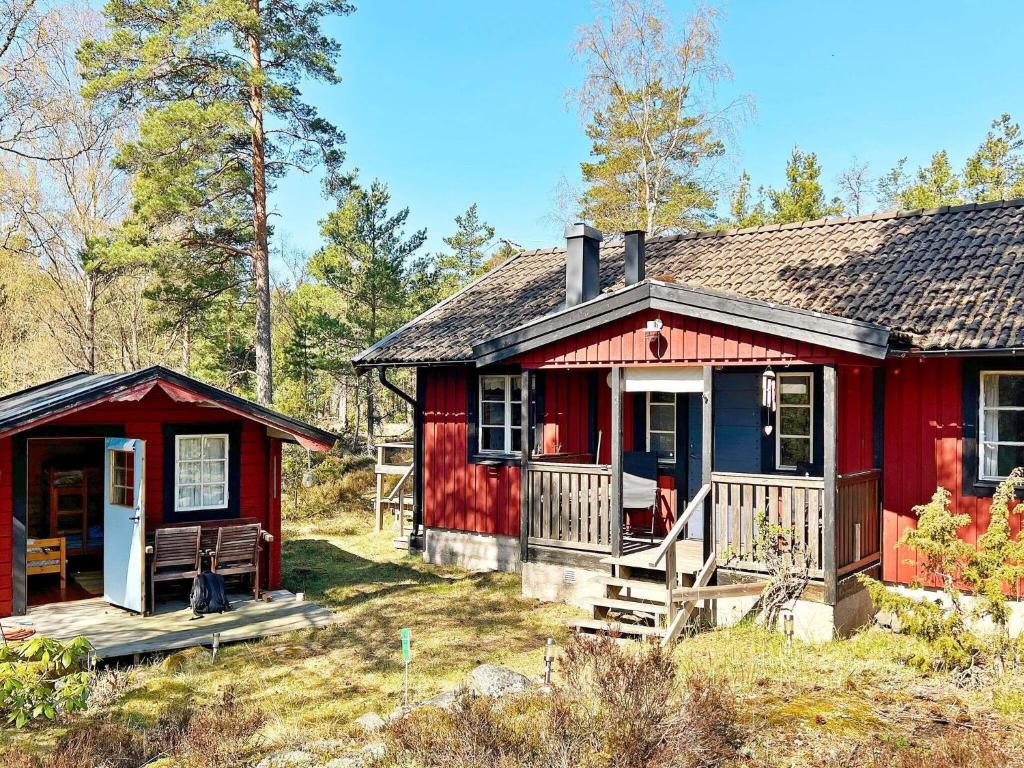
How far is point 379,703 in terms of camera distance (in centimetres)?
709

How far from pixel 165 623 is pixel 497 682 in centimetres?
463

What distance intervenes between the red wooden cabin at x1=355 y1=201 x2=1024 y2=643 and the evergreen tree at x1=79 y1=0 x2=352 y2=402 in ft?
25.9

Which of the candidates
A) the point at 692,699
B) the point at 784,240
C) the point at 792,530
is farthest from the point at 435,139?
the point at 692,699

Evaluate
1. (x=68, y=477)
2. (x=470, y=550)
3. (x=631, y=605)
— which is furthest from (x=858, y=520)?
(x=68, y=477)

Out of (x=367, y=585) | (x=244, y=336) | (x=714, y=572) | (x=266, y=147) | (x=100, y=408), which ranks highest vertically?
(x=266, y=147)

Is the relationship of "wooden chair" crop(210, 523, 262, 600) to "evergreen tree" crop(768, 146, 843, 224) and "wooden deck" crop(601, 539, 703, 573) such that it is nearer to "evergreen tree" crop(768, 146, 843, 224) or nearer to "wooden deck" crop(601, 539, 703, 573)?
"wooden deck" crop(601, 539, 703, 573)

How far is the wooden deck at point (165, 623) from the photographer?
8492 mm

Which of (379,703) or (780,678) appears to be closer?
(780,678)

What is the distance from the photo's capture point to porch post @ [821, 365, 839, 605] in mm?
8164

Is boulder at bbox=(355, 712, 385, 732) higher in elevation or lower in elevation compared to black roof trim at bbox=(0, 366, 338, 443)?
lower

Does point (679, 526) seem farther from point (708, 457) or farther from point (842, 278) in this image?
point (842, 278)

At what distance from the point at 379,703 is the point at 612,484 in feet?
12.8

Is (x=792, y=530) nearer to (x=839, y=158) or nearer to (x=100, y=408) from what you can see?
(x=100, y=408)

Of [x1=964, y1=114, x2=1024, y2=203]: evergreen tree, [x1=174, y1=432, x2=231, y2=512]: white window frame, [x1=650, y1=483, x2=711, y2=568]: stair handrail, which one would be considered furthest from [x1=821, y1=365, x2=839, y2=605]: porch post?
[x1=964, y1=114, x2=1024, y2=203]: evergreen tree
